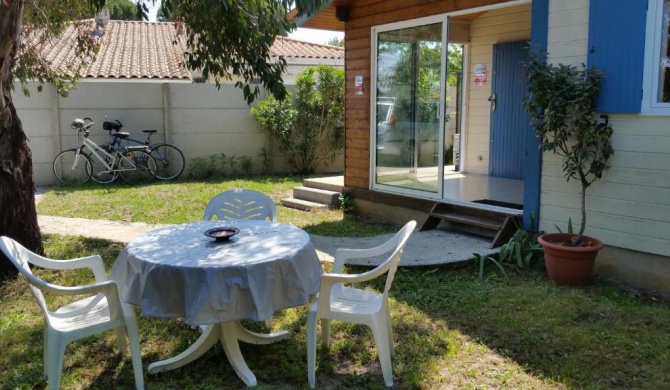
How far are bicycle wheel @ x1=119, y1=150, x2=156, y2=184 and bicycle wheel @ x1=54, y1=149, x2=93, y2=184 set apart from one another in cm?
56

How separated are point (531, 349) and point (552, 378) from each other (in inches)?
14.6

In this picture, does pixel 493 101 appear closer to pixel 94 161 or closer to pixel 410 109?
pixel 410 109

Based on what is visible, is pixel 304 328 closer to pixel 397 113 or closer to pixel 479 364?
pixel 479 364

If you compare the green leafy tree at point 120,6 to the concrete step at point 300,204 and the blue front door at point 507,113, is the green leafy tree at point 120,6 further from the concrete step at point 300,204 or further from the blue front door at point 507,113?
the blue front door at point 507,113

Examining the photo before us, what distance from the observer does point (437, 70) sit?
6.47 m

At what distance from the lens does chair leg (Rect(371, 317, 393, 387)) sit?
313 cm

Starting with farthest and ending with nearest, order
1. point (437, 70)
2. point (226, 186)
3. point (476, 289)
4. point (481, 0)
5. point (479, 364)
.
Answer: point (226, 186), point (437, 70), point (481, 0), point (476, 289), point (479, 364)

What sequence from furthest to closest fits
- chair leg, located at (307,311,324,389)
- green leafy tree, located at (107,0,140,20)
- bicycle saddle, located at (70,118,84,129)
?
bicycle saddle, located at (70,118,84,129)
green leafy tree, located at (107,0,140,20)
chair leg, located at (307,311,324,389)

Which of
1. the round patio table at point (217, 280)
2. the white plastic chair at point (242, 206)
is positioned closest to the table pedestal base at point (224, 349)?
the round patio table at point (217, 280)

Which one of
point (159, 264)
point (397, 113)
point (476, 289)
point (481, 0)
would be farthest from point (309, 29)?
point (159, 264)

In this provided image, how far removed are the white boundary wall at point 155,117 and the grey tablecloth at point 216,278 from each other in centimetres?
764

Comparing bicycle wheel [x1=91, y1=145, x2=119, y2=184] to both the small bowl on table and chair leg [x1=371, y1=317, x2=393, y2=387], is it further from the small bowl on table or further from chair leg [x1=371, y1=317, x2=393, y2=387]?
chair leg [x1=371, y1=317, x2=393, y2=387]

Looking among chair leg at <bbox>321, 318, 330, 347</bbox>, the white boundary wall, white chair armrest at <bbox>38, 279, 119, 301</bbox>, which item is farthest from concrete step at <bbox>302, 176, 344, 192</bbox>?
white chair armrest at <bbox>38, 279, 119, 301</bbox>

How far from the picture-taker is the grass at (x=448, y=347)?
321cm
